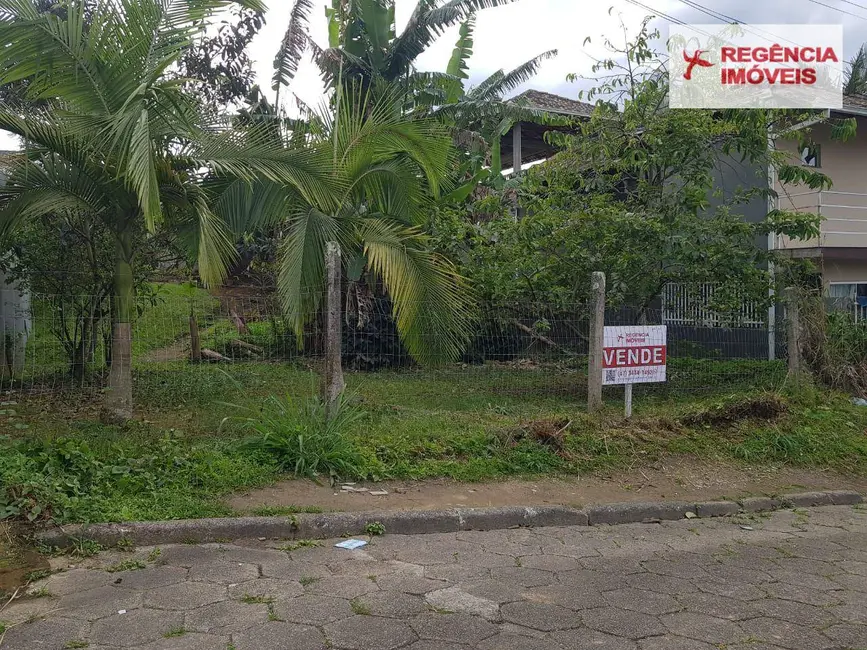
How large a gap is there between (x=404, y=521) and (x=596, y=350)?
10.7 ft

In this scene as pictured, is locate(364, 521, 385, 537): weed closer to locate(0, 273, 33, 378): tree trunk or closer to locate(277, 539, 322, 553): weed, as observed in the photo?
locate(277, 539, 322, 553): weed

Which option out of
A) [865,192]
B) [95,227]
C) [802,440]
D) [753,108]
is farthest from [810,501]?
[865,192]

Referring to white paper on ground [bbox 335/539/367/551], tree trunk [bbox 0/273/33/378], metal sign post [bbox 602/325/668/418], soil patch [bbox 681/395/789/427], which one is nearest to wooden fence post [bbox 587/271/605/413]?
metal sign post [bbox 602/325/668/418]

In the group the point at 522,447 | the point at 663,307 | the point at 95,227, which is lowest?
the point at 522,447

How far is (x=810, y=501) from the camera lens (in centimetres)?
611

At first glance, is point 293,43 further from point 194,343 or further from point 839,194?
point 839,194

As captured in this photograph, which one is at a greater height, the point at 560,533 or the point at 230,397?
the point at 230,397

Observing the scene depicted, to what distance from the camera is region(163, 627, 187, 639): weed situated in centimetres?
325

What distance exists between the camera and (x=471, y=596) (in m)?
3.81

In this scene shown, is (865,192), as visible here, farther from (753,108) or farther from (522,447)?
(522,447)

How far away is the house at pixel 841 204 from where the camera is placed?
1394 cm

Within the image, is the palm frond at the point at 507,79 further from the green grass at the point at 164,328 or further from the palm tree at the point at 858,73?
the palm tree at the point at 858,73

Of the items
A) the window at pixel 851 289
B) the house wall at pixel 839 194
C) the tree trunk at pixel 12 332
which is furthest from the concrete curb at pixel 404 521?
the window at pixel 851 289

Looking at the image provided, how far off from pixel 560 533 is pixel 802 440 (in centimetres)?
366
